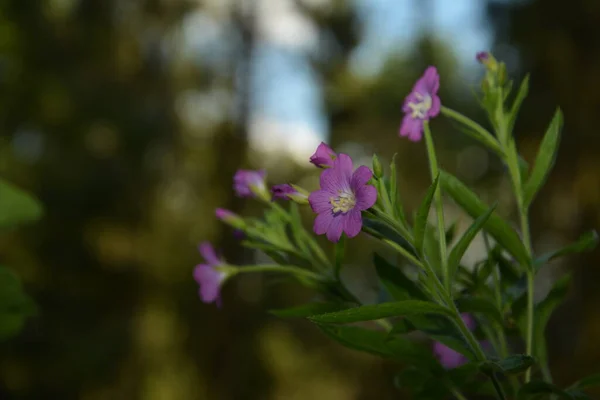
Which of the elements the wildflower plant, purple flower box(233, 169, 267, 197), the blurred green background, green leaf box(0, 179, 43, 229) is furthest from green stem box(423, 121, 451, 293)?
the blurred green background

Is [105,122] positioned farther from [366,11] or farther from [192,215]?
[366,11]

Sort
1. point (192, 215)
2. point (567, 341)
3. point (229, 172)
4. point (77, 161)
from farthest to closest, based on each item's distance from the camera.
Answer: point (192, 215), point (229, 172), point (77, 161), point (567, 341)

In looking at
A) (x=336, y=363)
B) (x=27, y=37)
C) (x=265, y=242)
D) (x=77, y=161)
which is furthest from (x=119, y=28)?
(x=265, y=242)

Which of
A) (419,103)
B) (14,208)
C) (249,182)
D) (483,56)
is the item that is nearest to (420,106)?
(419,103)

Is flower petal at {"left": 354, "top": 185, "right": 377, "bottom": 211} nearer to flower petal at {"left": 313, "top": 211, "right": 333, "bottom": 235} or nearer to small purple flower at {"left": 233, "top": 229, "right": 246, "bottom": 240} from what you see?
flower petal at {"left": 313, "top": 211, "right": 333, "bottom": 235}

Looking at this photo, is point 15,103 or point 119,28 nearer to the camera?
point 15,103

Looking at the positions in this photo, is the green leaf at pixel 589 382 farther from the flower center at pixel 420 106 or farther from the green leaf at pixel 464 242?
the flower center at pixel 420 106

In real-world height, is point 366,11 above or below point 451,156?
A: above
